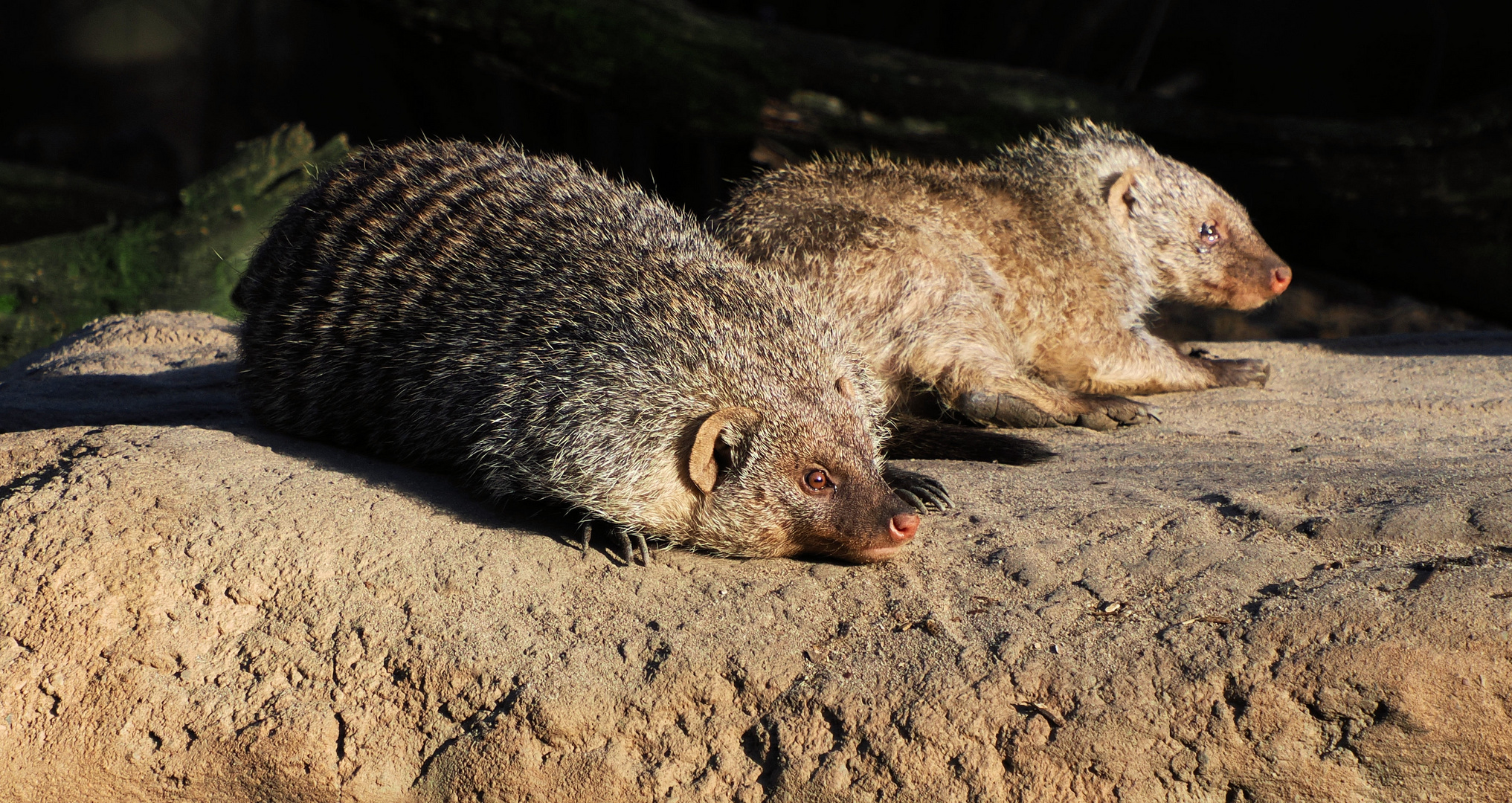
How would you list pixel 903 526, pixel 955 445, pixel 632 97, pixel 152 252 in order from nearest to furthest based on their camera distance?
1. pixel 903 526
2. pixel 955 445
3. pixel 152 252
4. pixel 632 97

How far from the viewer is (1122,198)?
5.34 metres

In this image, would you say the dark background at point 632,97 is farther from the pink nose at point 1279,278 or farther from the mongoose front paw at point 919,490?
the mongoose front paw at point 919,490

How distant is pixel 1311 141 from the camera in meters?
6.87

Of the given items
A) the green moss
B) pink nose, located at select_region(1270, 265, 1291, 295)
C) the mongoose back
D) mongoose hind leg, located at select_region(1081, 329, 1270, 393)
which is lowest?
the green moss

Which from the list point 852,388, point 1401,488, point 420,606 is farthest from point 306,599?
point 1401,488

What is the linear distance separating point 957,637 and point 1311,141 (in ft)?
18.0

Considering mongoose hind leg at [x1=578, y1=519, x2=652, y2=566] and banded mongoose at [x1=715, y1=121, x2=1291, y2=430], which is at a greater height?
banded mongoose at [x1=715, y1=121, x2=1291, y2=430]

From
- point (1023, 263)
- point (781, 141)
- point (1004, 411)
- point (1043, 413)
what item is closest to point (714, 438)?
point (1004, 411)

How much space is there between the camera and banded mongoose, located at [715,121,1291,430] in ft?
14.8

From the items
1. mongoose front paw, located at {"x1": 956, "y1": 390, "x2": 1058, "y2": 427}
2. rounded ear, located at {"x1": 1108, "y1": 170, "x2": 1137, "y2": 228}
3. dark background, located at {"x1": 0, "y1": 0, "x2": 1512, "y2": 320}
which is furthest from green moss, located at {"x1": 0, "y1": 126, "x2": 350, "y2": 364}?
rounded ear, located at {"x1": 1108, "y1": 170, "x2": 1137, "y2": 228}

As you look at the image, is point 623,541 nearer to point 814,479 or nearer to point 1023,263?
point 814,479

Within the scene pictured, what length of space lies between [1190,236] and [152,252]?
18.8ft

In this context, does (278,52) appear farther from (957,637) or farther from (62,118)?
(957,637)

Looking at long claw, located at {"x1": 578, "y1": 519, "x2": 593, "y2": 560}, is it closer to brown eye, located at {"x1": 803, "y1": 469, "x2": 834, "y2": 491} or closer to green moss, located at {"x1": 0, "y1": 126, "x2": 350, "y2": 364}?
brown eye, located at {"x1": 803, "y1": 469, "x2": 834, "y2": 491}
